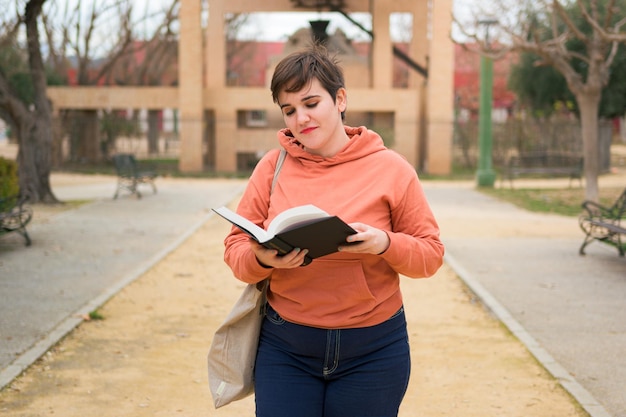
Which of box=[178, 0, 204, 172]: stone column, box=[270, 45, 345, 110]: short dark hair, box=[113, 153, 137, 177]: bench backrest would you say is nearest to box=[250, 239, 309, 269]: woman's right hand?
box=[270, 45, 345, 110]: short dark hair

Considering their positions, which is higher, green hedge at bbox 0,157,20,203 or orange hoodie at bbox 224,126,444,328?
orange hoodie at bbox 224,126,444,328

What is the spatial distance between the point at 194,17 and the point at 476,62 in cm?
2424

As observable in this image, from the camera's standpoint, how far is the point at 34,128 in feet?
64.1

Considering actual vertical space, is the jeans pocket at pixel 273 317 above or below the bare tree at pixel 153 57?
below

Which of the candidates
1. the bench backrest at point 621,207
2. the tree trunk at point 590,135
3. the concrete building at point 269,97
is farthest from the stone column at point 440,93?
the bench backrest at point 621,207

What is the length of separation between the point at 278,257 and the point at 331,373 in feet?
1.59

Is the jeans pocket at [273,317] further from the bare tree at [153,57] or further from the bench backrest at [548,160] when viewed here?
the bare tree at [153,57]

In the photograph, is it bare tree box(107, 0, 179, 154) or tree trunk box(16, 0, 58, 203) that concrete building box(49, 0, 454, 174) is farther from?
tree trunk box(16, 0, 58, 203)

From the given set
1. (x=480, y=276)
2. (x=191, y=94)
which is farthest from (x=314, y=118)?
(x=191, y=94)

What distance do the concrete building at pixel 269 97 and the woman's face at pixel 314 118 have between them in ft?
97.4

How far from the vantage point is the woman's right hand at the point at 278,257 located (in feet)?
9.50

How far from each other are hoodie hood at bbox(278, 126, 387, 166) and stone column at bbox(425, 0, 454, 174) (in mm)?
30309

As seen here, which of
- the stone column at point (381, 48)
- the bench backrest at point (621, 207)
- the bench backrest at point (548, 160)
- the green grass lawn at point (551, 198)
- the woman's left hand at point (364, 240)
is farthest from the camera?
the stone column at point (381, 48)

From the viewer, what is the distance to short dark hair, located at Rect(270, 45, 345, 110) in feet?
10.1
